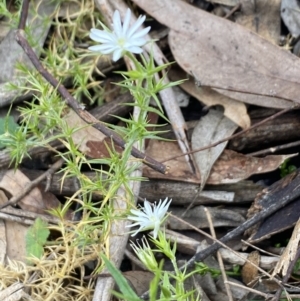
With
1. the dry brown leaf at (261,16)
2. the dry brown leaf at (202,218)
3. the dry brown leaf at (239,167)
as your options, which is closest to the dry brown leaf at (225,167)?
the dry brown leaf at (239,167)

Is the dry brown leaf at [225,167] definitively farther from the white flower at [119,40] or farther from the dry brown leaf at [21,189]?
the white flower at [119,40]

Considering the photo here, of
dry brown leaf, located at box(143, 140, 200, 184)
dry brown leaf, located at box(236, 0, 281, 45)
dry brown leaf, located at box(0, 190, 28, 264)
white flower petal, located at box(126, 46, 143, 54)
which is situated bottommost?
dry brown leaf, located at box(0, 190, 28, 264)

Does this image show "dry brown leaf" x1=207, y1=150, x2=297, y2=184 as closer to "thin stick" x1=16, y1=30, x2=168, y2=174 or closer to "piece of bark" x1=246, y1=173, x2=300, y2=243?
"piece of bark" x1=246, y1=173, x2=300, y2=243

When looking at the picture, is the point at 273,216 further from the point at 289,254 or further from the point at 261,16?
the point at 261,16

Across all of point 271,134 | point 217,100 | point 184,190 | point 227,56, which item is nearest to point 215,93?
point 217,100

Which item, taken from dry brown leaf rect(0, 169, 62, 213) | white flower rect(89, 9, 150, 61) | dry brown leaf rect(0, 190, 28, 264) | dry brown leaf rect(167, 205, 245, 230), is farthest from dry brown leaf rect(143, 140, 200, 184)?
white flower rect(89, 9, 150, 61)

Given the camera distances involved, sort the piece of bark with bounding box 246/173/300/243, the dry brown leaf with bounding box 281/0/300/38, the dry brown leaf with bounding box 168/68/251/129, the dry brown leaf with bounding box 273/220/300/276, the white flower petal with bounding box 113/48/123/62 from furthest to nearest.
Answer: the dry brown leaf with bounding box 281/0/300/38
the dry brown leaf with bounding box 168/68/251/129
the piece of bark with bounding box 246/173/300/243
the dry brown leaf with bounding box 273/220/300/276
the white flower petal with bounding box 113/48/123/62

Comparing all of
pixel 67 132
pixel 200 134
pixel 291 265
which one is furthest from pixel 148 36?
pixel 291 265
